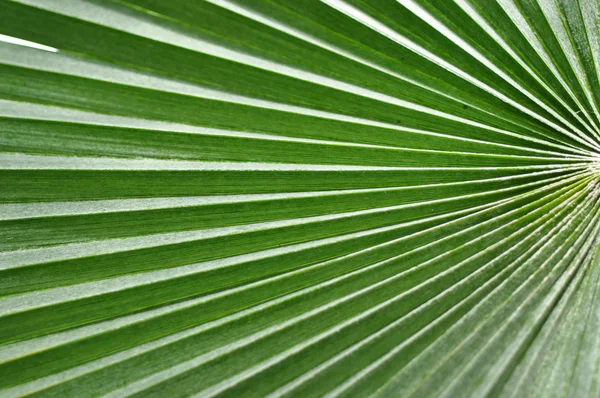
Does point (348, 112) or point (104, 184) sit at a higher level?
point (348, 112)

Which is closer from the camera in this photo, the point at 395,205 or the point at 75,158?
the point at 75,158

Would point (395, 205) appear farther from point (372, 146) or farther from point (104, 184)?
point (104, 184)

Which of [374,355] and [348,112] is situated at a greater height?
[348,112]

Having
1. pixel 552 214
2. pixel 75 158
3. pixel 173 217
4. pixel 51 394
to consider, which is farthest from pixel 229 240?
pixel 552 214

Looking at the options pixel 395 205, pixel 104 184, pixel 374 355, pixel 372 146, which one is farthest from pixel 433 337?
pixel 104 184

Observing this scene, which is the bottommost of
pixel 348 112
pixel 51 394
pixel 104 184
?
pixel 51 394

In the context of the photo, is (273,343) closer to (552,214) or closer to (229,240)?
(229,240)
